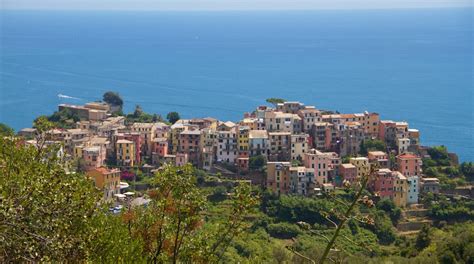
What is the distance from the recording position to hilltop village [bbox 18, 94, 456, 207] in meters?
15.6

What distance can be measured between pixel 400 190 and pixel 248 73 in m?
22.6

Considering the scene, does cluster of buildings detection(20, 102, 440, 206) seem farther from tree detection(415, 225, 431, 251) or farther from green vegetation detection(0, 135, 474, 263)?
green vegetation detection(0, 135, 474, 263)

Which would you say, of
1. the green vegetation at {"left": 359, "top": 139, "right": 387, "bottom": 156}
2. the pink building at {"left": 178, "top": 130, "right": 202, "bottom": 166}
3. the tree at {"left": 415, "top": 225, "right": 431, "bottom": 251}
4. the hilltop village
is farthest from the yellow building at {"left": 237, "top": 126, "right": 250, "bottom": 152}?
the tree at {"left": 415, "top": 225, "right": 431, "bottom": 251}

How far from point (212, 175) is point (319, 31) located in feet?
171

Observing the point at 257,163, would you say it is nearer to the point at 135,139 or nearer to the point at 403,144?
the point at 135,139

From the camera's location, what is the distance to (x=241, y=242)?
13148 mm

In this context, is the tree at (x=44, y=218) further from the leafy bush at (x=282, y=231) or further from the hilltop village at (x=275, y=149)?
the hilltop village at (x=275, y=149)

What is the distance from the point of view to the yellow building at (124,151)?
16359mm

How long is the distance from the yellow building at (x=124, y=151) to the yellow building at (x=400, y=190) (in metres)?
4.88

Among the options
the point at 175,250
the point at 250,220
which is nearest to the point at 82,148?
the point at 250,220

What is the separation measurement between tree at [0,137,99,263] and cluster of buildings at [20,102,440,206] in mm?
10014

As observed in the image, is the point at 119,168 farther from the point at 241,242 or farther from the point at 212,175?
the point at 241,242

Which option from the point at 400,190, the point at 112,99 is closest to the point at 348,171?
the point at 400,190

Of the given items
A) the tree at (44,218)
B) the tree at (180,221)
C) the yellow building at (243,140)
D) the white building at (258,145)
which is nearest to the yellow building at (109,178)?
the yellow building at (243,140)
